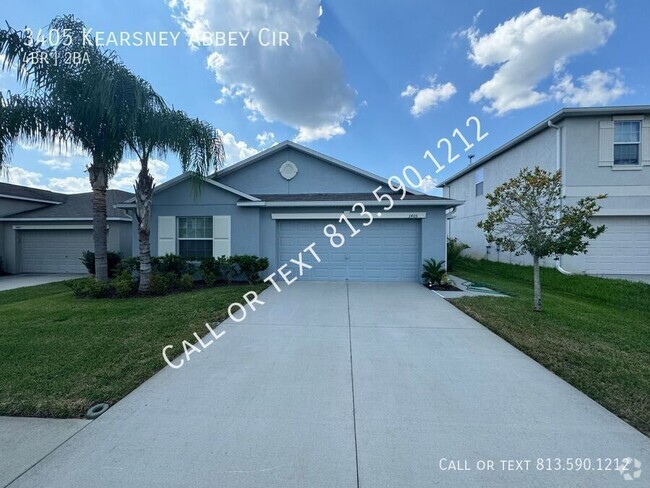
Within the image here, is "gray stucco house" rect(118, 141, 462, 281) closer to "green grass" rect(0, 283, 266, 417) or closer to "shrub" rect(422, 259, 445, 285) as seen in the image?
"shrub" rect(422, 259, 445, 285)

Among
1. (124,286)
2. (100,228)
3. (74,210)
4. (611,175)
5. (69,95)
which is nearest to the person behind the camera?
(69,95)

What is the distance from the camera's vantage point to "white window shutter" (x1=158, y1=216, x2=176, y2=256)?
961 centimetres

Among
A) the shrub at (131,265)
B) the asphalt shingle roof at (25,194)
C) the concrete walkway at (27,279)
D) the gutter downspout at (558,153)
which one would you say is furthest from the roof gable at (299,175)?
the asphalt shingle roof at (25,194)

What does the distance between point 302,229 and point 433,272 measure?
4.60 meters

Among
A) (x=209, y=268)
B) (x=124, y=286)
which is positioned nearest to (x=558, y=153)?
(x=209, y=268)

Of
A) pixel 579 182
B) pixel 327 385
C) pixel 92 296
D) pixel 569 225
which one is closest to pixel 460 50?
pixel 579 182

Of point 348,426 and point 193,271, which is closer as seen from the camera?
point 348,426

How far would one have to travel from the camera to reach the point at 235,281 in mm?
9539

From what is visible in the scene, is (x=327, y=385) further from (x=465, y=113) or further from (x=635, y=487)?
(x=465, y=113)

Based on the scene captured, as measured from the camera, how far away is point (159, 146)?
7.61 m

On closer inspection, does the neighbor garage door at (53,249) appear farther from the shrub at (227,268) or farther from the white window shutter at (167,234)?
the shrub at (227,268)

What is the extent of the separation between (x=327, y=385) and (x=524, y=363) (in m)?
2.76

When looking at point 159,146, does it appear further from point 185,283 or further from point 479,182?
point 479,182

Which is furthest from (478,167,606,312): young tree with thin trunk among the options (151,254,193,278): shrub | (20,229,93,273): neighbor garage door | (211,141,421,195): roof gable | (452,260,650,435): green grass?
(20,229,93,273): neighbor garage door
